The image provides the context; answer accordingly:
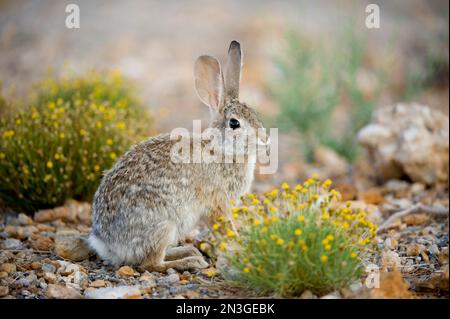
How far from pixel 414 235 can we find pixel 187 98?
7833 millimetres

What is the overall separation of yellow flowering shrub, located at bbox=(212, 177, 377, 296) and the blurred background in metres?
4.74

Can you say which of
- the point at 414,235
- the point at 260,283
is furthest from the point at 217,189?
the point at 414,235

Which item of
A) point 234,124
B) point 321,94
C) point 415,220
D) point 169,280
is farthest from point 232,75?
point 321,94

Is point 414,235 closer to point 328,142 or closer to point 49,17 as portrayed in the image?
point 328,142

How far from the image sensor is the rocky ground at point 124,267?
15.9 feet

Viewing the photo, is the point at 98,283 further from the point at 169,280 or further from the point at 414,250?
the point at 414,250

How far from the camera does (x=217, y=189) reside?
5.75 meters

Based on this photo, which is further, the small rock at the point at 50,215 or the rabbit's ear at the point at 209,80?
the small rock at the point at 50,215

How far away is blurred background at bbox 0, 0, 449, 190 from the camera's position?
33.8 feet

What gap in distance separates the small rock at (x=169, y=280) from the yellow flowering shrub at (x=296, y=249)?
0.57m

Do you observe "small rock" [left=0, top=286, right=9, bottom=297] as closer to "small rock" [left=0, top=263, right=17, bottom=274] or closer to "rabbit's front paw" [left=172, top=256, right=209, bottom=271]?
Result: "small rock" [left=0, top=263, right=17, bottom=274]

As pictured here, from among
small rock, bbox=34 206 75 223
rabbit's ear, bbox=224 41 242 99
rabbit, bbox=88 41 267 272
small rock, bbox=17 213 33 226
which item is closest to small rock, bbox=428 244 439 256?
rabbit, bbox=88 41 267 272

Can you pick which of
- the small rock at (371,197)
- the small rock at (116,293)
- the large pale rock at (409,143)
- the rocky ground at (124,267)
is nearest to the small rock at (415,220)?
the rocky ground at (124,267)

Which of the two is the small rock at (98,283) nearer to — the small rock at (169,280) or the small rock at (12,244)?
the small rock at (169,280)
